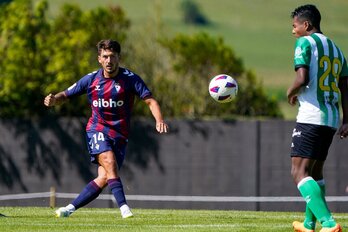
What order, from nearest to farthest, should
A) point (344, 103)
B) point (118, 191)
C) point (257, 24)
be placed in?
1. point (344, 103)
2. point (118, 191)
3. point (257, 24)

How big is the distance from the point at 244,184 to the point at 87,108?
20.8 feet

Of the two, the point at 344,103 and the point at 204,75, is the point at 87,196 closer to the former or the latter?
the point at 344,103

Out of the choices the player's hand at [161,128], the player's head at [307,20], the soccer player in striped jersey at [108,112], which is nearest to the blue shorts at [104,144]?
the soccer player in striped jersey at [108,112]

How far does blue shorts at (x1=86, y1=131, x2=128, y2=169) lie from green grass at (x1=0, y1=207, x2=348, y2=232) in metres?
0.70

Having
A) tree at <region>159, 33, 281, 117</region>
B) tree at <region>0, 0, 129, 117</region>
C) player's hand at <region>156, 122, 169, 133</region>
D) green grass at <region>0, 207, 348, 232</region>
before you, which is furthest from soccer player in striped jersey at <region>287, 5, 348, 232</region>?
tree at <region>159, 33, 281, 117</region>

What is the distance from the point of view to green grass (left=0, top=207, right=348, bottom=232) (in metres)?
9.94

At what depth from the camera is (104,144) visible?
37.7 feet

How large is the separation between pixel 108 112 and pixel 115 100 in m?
0.16

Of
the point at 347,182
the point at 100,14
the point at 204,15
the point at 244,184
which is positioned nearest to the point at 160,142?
the point at 244,184

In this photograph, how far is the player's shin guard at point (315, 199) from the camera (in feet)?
30.1

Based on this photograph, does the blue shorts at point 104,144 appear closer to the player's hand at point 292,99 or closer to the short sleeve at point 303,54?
the player's hand at point 292,99

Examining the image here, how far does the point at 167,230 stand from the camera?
31.9 ft

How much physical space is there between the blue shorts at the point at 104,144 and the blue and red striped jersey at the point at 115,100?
47 mm

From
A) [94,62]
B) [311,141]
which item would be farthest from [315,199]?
[94,62]
